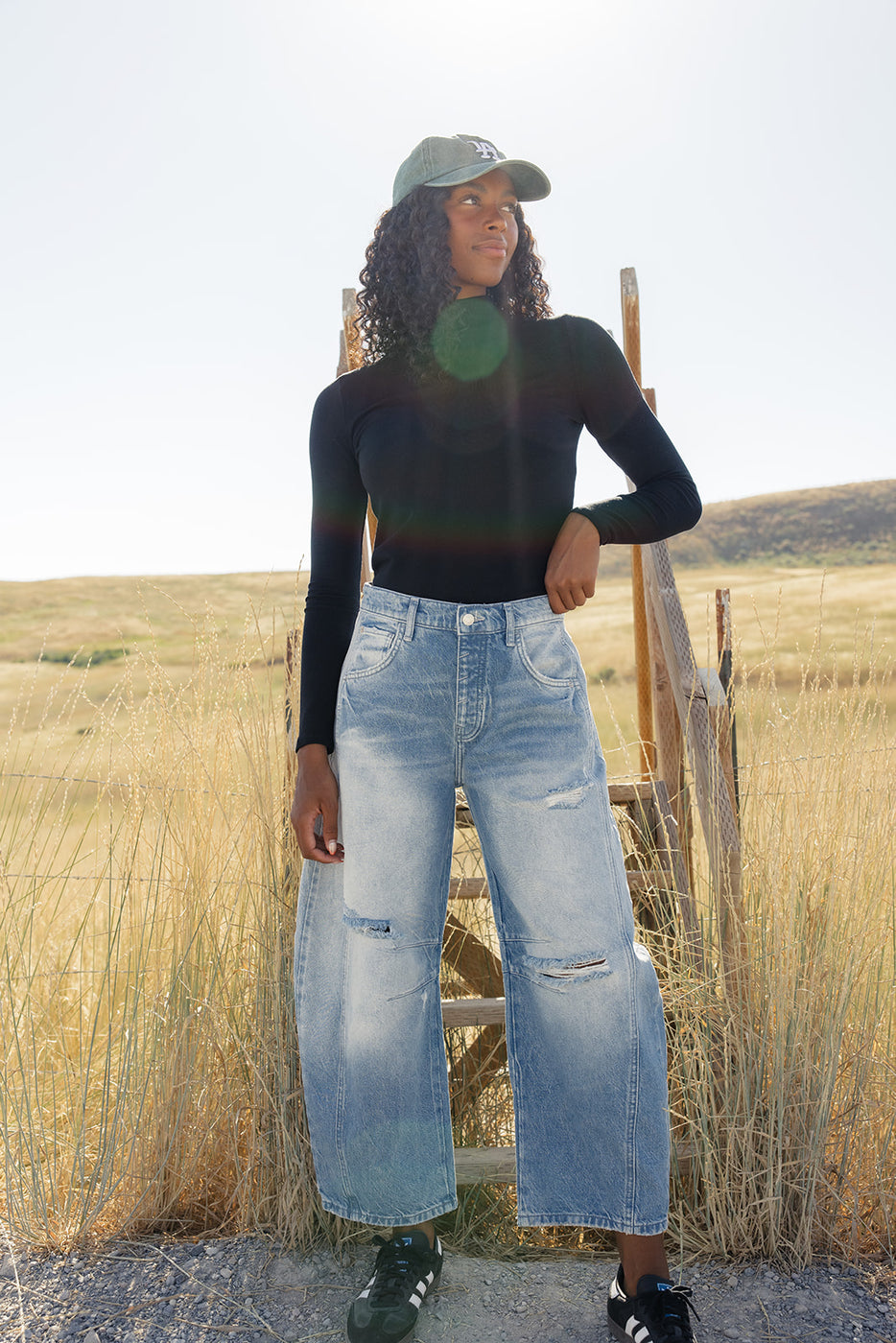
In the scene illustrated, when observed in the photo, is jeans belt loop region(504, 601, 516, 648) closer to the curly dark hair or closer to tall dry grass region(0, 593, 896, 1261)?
the curly dark hair

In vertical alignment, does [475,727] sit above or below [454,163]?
below

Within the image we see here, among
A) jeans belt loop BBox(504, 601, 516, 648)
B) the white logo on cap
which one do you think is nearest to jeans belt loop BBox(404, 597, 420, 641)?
jeans belt loop BBox(504, 601, 516, 648)

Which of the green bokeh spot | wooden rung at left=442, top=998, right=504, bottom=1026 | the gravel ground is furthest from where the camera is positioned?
wooden rung at left=442, top=998, right=504, bottom=1026

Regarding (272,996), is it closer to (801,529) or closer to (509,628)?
(509,628)

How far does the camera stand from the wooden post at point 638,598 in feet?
8.97

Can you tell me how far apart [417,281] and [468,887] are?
1.54 m

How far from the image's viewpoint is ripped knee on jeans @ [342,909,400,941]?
1.66 meters

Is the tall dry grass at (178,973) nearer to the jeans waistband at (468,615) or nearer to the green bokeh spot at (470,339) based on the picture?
the jeans waistband at (468,615)

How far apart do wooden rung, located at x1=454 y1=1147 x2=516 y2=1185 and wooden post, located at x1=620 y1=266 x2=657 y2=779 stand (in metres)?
1.13

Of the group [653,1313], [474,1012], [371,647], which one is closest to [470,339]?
[371,647]

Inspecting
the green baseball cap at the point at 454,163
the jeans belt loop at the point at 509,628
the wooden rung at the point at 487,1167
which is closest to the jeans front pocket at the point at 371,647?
the jeans belt loop at the point at 509,628

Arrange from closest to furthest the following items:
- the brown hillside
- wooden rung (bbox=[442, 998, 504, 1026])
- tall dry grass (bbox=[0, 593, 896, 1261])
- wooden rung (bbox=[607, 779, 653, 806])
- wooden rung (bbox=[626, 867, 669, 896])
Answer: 1. tall dry grass (bbox=[0, 593, 896, 1261])
2. wooden rung (bbox=[442, 998, 504, 1026])
3. wooden rung (bbox=[626, 867, 669, 896])
4. wooden rung (bbox=[607, 779, 653, 806])
5. the brown hillside

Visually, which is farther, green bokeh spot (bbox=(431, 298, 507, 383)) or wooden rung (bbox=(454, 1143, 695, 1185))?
wooden rung (bbox=(454, 1143, 695, 1185))

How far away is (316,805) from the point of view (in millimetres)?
1745
